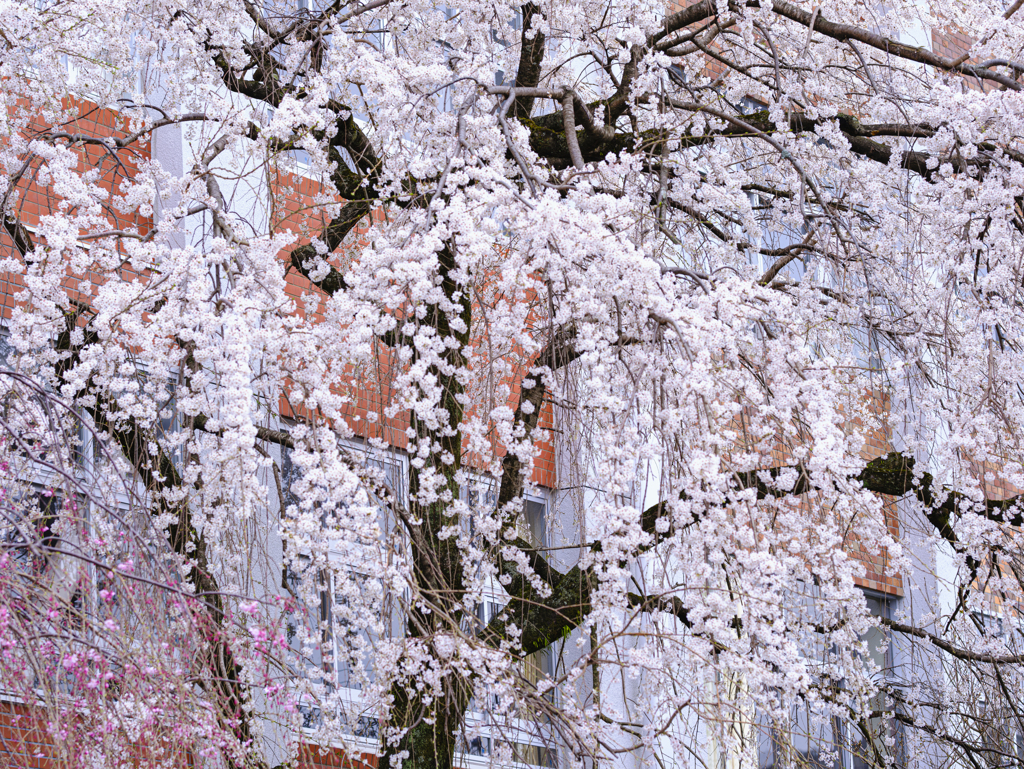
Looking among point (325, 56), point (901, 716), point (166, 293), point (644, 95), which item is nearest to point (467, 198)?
point (166, 293)

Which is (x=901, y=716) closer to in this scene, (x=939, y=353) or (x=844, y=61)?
(x=939, y=353)

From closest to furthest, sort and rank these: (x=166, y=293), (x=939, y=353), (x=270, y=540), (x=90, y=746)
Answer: (x=90, y=746)
(x=166, y=293)
(x=939, y=353)
(x=270, y=540)

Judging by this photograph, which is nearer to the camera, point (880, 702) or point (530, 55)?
point (530, 55)

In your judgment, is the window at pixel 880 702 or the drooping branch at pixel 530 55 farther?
the window at pixel 880 702

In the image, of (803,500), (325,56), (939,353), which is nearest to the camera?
(803,500)

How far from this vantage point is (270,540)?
692cm

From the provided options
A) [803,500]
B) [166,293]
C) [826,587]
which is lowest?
[826,587]

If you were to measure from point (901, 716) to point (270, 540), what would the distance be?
4.24m

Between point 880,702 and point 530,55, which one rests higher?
point 530,55

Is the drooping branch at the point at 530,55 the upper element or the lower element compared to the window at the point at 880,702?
upper

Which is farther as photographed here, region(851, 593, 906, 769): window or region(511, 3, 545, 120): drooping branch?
region(851, 593, 906, 769): window

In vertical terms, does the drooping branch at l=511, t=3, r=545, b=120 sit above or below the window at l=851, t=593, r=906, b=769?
above

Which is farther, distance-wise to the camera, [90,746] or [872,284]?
[872,284]

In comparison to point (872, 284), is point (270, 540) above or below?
below
